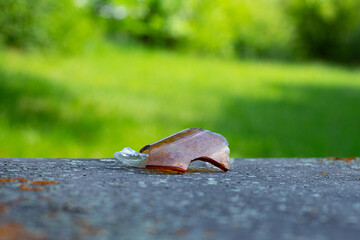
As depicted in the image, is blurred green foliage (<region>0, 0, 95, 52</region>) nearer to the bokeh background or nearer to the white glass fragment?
the bokeh background

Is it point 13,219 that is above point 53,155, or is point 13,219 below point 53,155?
below

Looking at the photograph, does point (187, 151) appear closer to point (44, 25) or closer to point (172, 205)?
point (172, 205)

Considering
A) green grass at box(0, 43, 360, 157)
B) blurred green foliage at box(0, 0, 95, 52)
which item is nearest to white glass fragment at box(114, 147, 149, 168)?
green grass at box(0, 43, 360, 157)

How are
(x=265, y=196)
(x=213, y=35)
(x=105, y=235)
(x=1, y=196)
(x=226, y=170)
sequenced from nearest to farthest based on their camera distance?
(x=105, y=235), (x=1, y=196), (x=265, y=196), (x=226, y=170), (x=213, y=35)

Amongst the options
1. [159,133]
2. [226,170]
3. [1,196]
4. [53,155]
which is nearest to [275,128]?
[159,133]

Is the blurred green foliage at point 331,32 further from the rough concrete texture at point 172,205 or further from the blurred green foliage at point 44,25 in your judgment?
the rough concrete texture at point 172,205

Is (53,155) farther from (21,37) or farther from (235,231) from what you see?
(235,231)

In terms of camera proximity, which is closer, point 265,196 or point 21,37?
point 265,196

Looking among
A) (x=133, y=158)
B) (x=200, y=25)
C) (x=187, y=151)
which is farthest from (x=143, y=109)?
(x=200, y=25)
